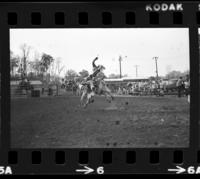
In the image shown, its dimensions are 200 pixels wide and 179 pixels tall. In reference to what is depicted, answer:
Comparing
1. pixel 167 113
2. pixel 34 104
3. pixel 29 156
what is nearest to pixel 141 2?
pixel 167 113

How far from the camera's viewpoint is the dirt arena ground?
6688mm

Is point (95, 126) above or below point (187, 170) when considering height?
above

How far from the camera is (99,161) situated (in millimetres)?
6719

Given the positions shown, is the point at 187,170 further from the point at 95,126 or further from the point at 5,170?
the point at 5,170

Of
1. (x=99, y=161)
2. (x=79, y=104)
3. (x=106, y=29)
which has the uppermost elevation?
(x=106, y=29)

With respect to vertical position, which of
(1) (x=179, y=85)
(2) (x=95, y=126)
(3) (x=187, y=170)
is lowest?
(3) (x=187, y=170)

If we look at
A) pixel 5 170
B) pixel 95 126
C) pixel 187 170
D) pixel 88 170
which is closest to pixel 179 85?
pixel 187 170

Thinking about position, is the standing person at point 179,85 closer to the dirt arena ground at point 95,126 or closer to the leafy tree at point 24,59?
the dirt arena ground at point 95,126

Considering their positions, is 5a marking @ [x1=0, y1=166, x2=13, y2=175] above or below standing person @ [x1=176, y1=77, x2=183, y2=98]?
below

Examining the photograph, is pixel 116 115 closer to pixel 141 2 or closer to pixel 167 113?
pixel 167 113

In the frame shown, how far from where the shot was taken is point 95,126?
6691 mm

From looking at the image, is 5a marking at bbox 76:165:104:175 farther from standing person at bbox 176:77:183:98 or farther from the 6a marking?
standing person at bbox 176:77:183:98

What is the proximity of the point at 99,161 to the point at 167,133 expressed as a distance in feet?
4.16

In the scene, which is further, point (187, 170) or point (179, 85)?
point (179, 85)
